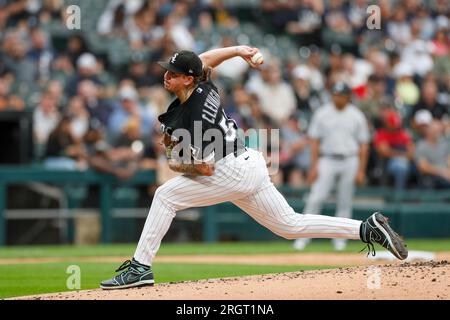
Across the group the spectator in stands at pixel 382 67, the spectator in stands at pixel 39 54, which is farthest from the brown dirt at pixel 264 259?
the spectator in stands at pixel 382 67

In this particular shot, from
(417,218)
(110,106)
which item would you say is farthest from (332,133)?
(110,106)

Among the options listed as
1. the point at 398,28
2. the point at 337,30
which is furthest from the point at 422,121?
the point at 398,28

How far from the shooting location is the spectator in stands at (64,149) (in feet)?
47.6

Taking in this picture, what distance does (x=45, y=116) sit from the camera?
14977 millimetres

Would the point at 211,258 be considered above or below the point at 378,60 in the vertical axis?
below

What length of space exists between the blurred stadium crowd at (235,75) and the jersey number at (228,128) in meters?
7.02

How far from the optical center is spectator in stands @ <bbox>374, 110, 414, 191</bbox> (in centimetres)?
1573

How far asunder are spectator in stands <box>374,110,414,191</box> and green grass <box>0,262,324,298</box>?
578cm

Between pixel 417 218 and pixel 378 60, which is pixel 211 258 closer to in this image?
pixel 417 218

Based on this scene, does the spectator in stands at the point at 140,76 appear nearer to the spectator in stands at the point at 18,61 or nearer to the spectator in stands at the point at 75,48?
the spectator in stands at the point at 75,48

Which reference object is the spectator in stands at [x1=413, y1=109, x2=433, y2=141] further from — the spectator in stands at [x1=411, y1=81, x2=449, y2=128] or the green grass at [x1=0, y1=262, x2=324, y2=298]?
the green grass at [x1=0, y1=262, x2=324, y2=298]

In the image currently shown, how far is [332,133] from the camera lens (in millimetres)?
13641

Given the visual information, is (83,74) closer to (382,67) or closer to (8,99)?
(8,99)
